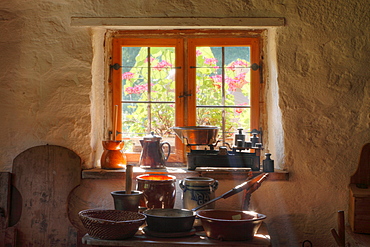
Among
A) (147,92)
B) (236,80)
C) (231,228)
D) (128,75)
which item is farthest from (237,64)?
(231,228)

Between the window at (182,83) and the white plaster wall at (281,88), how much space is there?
0.24 meters

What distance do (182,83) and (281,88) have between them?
72 cm

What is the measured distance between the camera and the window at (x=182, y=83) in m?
3.01

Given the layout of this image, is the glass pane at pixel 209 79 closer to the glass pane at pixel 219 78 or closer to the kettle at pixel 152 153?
the glass pane at pixel 219 78

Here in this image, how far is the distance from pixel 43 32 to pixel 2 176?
3.29 feet

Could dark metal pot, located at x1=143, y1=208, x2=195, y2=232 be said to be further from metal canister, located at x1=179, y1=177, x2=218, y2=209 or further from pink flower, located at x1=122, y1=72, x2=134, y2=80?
pink flower, located at x1=122, y1=72, x2=134, y2=80

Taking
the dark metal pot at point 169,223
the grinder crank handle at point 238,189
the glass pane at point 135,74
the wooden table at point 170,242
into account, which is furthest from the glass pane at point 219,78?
the wooden table at point 170,242

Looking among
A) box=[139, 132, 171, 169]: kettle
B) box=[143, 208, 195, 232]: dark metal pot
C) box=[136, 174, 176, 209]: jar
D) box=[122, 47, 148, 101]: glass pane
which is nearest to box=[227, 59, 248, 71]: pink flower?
box=[122, 47, 148, 101]: glass pane

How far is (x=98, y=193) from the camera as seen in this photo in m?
2.76

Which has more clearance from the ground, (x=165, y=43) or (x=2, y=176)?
(x=165, y=43)

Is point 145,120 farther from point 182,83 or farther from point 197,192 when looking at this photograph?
point 197,192

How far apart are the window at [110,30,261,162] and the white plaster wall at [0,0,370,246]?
0.79 feet

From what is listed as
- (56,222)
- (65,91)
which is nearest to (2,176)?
(56,222)

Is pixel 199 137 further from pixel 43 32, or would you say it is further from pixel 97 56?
pixel 43 32
